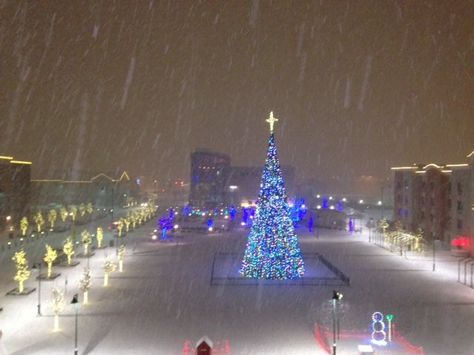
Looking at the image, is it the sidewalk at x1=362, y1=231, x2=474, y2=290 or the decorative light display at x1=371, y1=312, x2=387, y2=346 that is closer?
the decorative light display at x1=371, y1=312, x2=387, y2=346

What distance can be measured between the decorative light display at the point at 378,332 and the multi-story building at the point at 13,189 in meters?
57.0

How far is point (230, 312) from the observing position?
26547mm

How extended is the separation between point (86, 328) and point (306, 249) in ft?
106

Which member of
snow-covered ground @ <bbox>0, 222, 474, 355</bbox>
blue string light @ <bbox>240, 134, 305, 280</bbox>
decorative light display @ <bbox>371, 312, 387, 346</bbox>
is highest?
blue string light @ <bbox>240, 134, 305, 280</bbox>

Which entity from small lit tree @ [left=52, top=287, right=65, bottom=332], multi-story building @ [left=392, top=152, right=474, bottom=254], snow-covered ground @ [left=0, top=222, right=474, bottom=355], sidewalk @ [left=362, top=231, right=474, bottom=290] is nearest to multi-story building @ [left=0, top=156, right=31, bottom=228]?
snow-covered ground @ [left=0, top=222, right=474, bottom=355]

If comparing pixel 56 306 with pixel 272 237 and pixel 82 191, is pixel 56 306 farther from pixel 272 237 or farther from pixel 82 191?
pixel 82 191

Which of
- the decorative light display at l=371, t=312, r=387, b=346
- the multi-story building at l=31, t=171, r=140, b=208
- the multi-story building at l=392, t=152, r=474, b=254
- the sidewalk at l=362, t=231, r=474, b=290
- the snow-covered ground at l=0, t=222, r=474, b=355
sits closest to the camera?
the snow-covered ground at l=0, t=222, r=474, b=355

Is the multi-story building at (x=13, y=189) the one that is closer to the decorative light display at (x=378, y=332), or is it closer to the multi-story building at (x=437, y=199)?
the decorative light display at (x=378, y=332)

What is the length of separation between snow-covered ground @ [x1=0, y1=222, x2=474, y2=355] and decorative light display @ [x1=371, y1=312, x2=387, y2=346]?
2.25ft

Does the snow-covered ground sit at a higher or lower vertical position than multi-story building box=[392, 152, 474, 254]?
Answer: lower

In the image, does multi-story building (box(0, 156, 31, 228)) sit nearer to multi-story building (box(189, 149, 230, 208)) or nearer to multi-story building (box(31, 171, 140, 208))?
multi-story building (box(31, 171, 140, 208))

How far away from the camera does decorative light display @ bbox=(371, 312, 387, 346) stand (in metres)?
21.7

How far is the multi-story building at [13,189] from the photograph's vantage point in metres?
66.3

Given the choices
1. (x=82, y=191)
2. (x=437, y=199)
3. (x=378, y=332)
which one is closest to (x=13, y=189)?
(x=82, y=191)
